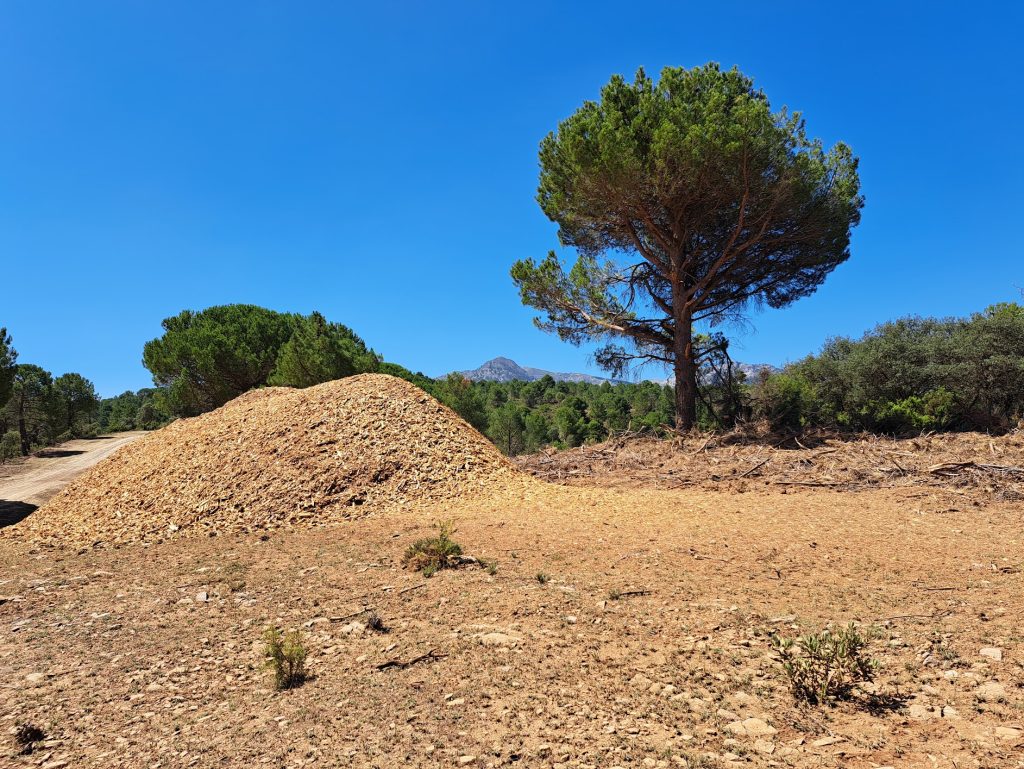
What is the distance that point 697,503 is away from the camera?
716cm

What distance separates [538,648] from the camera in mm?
2918

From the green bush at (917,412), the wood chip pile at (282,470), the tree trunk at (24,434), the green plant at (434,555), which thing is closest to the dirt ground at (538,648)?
the green plant at (434,555)

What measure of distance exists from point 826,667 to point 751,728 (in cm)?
52

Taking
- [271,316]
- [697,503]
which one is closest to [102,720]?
[697,503]

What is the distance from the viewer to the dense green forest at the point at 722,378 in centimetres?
1373

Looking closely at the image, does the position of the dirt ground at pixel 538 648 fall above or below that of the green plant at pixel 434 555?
below

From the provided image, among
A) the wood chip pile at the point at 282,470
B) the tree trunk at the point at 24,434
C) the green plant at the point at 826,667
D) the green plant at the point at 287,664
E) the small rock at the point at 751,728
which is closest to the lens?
the small rock at the point at 751,728

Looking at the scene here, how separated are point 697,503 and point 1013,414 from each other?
1236 cm

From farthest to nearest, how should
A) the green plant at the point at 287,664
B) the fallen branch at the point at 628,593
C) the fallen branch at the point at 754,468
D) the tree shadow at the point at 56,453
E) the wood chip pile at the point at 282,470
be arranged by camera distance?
1. the tree shadow at the point at 56,453
2. the fallen branch at the point at 754,468
3. the wood chip pile at the point at 282,470
4. the fallen branch at the point at 628,593
5. the green plant at the point at 287,664

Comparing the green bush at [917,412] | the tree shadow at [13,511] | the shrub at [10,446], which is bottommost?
the tree shadow at [13,511]

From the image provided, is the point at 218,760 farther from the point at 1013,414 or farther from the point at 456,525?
the point at 1013,414

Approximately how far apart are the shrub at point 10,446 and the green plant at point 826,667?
98.3ft

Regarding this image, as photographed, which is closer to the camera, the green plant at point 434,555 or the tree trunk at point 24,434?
the green plant at point 434,555

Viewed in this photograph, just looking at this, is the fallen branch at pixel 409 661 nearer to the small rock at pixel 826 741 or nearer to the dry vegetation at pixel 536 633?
the dry vegetation at pixel 536 633
